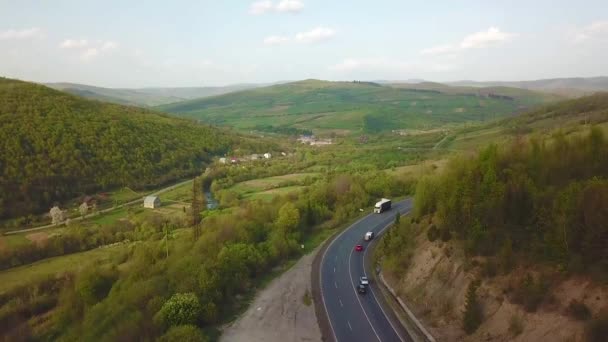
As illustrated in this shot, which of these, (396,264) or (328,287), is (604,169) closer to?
(396,264)

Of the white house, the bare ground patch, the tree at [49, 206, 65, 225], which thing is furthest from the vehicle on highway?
the tree at [49, 206, 65, 225]

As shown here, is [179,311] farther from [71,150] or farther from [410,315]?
[71,150]

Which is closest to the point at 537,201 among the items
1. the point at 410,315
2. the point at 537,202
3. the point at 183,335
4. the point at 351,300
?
the point at 537,202

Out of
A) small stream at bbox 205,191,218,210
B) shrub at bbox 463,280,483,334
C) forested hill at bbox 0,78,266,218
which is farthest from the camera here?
small stream at bbox 205,191,218,210

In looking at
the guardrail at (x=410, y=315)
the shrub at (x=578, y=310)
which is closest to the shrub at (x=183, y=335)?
the guardrail at (x=410, y=315)

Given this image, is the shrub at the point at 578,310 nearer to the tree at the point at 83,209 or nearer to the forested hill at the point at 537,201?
the forested hill at the point at 537,201

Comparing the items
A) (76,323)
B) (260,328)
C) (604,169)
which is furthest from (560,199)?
(76,323)

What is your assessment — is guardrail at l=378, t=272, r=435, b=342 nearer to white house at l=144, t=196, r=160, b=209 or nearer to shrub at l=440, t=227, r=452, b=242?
shrub at l=440, t=227, r=452, b=242
